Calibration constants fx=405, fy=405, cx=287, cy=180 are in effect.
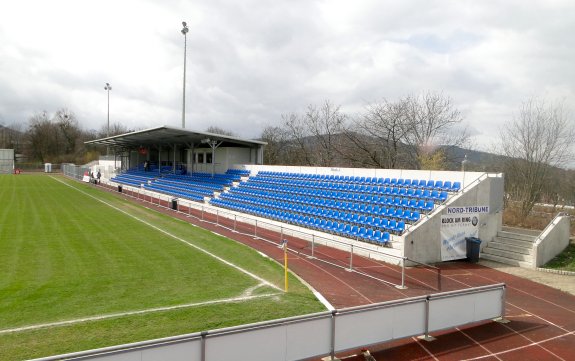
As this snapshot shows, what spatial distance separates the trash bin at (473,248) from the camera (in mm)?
15273

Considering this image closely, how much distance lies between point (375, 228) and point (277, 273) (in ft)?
20.5

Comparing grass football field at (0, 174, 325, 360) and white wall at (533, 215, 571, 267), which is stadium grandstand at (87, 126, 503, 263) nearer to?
white wall at (533, 215, 571, 267)

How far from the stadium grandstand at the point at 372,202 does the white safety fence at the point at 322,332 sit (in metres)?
6.46

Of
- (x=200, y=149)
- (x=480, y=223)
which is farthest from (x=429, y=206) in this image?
(x=200, y=149)

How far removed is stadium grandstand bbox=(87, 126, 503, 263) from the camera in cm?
1528

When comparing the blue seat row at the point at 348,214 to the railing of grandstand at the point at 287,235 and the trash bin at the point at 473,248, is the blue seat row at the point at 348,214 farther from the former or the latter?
the trash bin at the point at 473,248

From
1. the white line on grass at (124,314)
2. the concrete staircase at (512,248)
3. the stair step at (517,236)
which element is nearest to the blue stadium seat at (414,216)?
the concrete staircase at (512,248)

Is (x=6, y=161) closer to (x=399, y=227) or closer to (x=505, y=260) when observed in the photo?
(x=399, y=227)

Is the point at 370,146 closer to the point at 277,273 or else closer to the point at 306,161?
the point at 306,161

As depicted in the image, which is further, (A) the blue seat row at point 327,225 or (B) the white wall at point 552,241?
(A) the blue seat row at point 327,225

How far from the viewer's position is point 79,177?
60.1m

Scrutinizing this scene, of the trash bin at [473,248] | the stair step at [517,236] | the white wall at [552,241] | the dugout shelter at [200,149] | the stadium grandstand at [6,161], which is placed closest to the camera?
the white wall at [552,241]

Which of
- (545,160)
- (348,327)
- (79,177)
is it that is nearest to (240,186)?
(545,160)

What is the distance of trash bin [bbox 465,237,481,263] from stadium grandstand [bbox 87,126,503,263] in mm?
259
